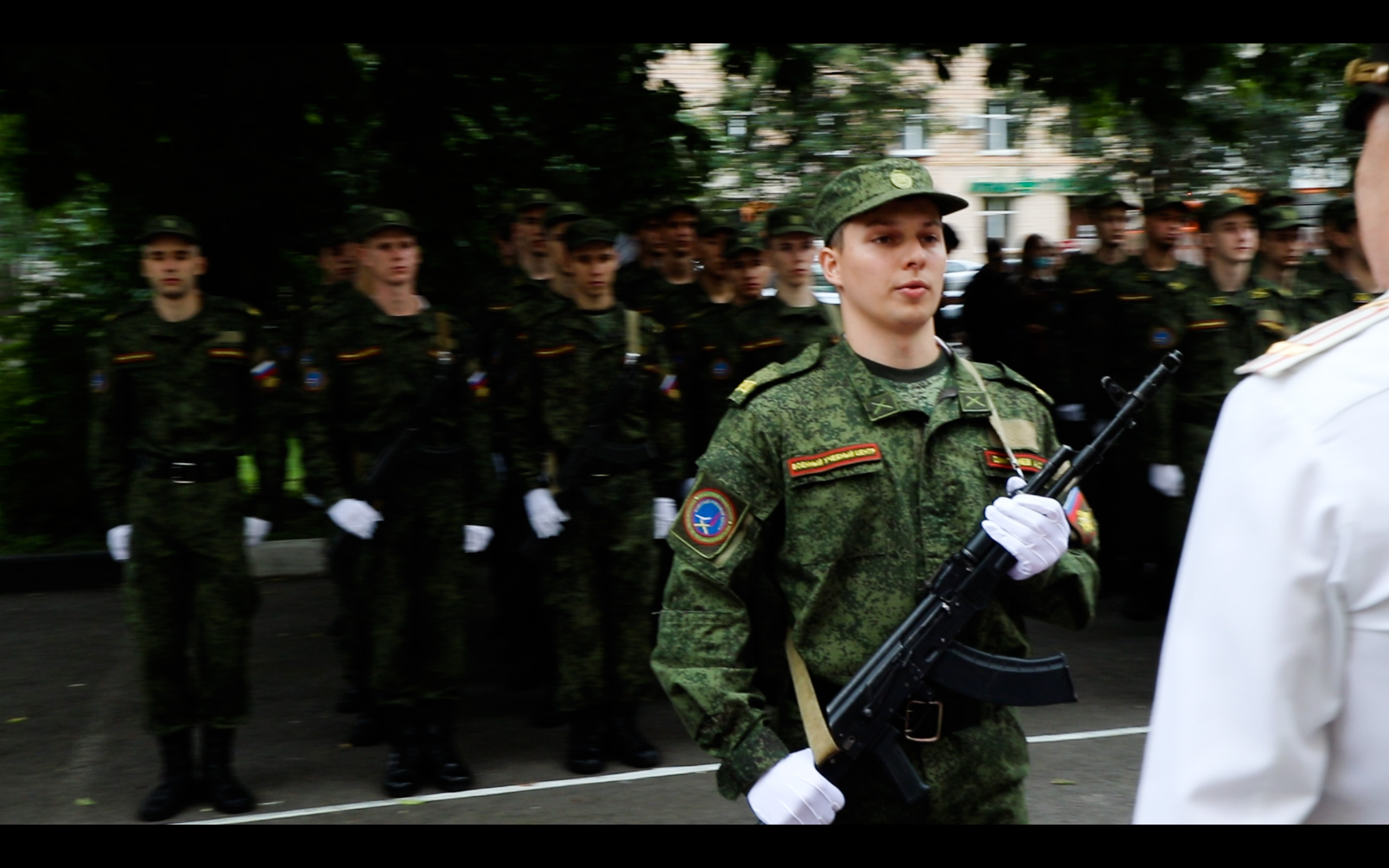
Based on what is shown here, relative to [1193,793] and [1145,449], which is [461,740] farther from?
[1193,793]

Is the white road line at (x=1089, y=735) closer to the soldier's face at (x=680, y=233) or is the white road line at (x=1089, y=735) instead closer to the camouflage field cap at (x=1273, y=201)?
the soldier's face at (x=680, y=233)

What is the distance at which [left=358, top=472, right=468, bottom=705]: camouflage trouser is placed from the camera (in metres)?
5.80

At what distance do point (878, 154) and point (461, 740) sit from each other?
902 cm

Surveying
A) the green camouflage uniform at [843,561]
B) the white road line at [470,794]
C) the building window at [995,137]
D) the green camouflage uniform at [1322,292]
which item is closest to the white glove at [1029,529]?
the green camouflage uniform at [843,561]

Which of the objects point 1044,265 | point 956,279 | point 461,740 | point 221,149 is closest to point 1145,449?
point 1044,265

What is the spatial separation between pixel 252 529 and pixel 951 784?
3.87m

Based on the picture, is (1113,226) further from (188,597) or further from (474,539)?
(188,597)

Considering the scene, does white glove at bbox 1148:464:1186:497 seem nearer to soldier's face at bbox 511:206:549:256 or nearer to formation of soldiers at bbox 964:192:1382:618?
formation of soldiers at bbox 964:192:1382:618

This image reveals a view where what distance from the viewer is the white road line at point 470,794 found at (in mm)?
5438

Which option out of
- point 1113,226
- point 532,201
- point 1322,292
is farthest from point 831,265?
point 1113,226

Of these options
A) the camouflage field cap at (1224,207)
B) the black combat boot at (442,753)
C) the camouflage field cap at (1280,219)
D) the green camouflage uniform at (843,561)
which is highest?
the camouflage field cap at (1224,207)

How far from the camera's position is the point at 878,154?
13828 millimetres

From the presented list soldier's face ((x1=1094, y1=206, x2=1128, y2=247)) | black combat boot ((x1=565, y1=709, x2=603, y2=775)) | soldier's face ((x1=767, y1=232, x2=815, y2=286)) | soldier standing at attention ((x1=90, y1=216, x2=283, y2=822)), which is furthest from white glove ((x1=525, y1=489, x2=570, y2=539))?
soldier's face ((x1=1094, y1=206, x2=1128, y2=247))

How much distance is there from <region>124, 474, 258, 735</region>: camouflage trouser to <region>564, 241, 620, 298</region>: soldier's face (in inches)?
69.6
